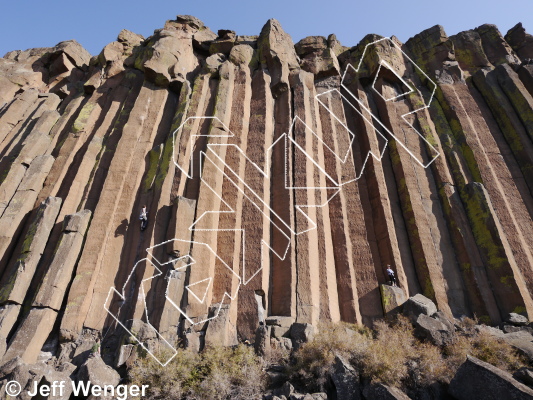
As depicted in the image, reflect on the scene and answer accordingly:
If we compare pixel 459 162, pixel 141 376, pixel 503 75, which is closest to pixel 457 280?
pixel 459 162

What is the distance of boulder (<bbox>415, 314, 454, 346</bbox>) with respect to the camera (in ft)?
27.9

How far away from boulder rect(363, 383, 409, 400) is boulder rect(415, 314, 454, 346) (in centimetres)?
284

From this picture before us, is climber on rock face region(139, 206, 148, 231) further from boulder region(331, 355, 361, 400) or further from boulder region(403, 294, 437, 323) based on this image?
boulder region(403, 294, 437, 323)

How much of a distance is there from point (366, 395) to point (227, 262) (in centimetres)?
581

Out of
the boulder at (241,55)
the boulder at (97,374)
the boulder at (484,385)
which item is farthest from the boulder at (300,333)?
the boulder at (241,55)

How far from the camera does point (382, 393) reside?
6121 millimetres

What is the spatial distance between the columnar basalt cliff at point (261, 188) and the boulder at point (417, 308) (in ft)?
2.85

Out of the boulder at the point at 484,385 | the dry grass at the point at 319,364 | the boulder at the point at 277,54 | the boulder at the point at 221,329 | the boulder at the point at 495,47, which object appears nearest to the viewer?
the boulder at the point at 484,385

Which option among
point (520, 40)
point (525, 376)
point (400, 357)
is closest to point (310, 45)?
point (520, 40)

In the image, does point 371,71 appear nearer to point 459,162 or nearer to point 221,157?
point 459,162

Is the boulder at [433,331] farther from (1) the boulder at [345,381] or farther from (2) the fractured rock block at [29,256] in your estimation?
(2) the fractured rock block at [29,256]

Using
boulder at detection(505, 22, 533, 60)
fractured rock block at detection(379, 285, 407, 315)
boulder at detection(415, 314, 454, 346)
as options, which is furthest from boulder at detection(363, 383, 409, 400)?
boulder at detection(505, 22, 533, 60)

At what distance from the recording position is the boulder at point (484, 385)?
5492 millimetres
